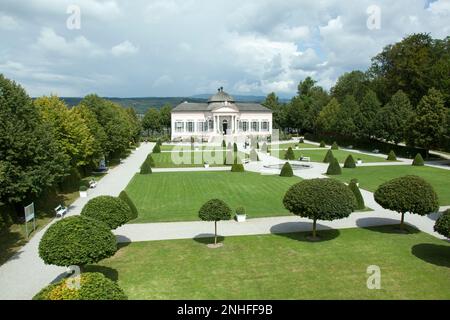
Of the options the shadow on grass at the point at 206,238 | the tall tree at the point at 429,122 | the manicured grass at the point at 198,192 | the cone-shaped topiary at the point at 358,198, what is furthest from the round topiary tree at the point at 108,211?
the tall tree at the point at 429,122

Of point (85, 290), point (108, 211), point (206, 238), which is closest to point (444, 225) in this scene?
point (206, 238)

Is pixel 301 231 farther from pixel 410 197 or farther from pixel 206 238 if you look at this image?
pixel 410 197

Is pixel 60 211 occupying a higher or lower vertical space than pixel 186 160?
lower

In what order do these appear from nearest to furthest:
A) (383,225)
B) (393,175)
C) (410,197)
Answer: (410,197), (383,225), (393,175)

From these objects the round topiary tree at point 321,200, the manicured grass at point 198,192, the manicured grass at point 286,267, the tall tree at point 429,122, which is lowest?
the manicured grass at point 286,267

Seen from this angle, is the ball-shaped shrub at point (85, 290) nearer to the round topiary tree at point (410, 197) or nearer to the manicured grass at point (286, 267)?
the manicured grass at point (286, 267)

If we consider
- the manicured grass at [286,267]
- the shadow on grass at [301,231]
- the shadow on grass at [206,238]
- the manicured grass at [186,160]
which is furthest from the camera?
the manicured grass at [186,160]
